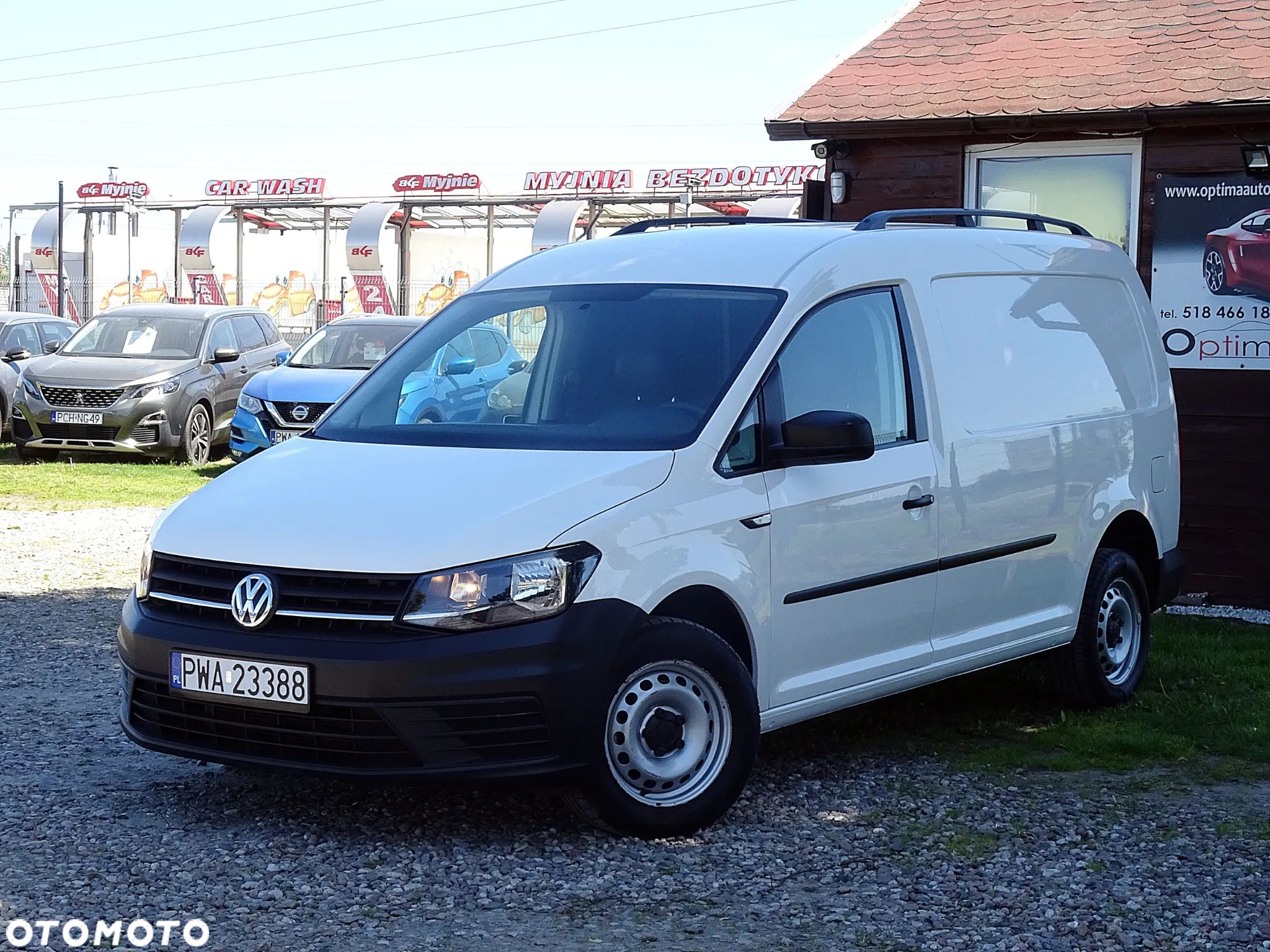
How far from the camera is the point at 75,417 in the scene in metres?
17.5

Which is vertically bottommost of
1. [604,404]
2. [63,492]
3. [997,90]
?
[63,492]

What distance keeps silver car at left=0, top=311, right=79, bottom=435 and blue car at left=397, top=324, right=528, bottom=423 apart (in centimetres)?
1285

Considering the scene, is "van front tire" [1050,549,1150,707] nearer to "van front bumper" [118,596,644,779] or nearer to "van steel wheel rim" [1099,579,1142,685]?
"van steel wheel rim" [1099,579,1142,685]

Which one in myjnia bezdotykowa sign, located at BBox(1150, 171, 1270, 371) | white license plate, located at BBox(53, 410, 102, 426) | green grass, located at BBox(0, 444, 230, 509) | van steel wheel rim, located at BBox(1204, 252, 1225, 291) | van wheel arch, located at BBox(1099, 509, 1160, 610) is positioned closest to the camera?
van wheel arch, located at BBox(1099, 509, 1160, 610)

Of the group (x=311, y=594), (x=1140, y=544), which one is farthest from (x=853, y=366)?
(x=1140, y=544)

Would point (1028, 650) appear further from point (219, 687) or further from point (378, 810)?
point (219, 687)

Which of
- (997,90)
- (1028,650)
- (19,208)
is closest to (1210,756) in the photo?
(1028,650)

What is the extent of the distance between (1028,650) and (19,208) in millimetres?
50736

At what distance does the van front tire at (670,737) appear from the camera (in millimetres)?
4969

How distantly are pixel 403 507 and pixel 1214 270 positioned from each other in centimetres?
668

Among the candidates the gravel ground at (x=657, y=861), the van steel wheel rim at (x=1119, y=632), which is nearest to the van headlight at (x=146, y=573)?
the gravel ground at (x=657, y=861)

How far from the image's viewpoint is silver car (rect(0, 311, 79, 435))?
Answer: 19031 millimetres

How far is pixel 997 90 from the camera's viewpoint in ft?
34.0

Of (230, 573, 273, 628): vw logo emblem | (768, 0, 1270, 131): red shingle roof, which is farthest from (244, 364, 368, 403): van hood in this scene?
(230, 573, 273, 628): vw logo emblem
